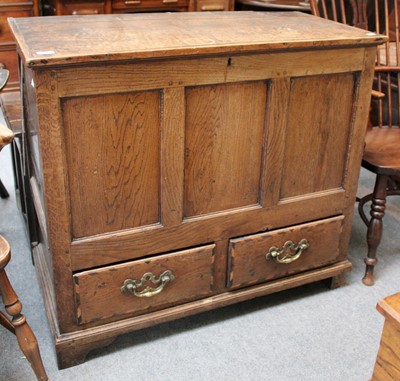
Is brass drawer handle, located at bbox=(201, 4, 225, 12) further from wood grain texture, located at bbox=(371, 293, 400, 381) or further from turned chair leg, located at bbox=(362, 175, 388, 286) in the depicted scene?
wood grain texture, located at bbox=(371, 293, 400, 381)

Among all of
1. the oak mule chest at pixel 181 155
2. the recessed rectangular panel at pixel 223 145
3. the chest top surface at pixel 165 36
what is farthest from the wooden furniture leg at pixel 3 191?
the recessed rectangular panel at pixel 223 145

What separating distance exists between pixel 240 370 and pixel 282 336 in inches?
8.2

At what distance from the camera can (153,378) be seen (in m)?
1.60

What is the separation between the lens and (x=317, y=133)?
66.2 inches

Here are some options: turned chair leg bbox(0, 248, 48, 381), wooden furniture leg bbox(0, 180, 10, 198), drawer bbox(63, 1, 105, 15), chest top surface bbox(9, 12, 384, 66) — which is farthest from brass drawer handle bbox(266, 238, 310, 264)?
drawer bbox(63, 1, 105, 15)

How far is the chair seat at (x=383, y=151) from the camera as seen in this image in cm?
187

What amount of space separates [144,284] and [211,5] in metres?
2.73

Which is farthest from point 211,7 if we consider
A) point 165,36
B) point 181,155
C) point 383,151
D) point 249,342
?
point 249,342

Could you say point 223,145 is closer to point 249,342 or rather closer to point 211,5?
point 249,342

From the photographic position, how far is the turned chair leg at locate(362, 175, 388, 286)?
1.92 metres

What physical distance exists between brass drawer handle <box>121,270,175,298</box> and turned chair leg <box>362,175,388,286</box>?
0.77m

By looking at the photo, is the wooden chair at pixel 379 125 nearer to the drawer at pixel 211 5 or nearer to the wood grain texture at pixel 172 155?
the wood grain texture at pixel 172 155

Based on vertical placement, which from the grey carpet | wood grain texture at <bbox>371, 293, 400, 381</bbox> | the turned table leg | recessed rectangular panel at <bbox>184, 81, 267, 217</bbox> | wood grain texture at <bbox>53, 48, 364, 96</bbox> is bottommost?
the grey carpet

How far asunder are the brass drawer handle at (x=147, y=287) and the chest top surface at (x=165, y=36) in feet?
2.06
